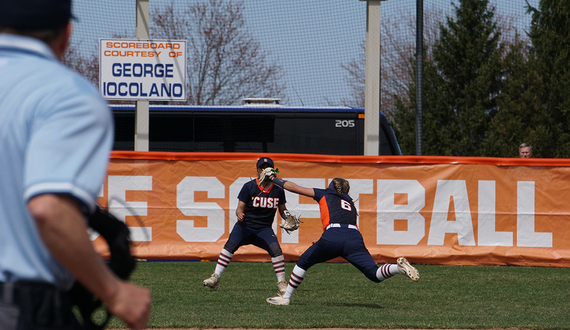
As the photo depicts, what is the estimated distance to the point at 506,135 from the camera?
3009 centimetres

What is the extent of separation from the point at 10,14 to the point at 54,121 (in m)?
0.29

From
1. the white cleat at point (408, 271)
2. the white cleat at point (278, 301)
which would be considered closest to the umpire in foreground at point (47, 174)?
the white cleat at point (408, 271)

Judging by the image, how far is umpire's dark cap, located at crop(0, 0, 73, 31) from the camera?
1505 millimetres

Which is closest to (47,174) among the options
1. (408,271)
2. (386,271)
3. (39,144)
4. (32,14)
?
(39,144)

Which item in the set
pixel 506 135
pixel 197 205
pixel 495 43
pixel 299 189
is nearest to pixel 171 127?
pixel 197 205

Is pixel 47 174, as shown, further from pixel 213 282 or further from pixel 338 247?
pixel 213 282

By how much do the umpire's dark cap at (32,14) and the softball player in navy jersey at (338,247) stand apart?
259 inches

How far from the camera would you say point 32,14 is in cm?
151

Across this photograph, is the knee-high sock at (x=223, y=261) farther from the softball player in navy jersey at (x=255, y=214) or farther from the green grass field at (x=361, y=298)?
the green grass field at (x=361, y=298)

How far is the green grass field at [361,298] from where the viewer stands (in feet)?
22.5

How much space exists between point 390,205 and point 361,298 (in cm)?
388

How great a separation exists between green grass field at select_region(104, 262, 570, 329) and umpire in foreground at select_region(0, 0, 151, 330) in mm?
5094

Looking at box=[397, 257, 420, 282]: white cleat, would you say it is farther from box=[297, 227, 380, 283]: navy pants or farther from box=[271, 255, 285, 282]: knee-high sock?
box=[271, 255, 285, 282]: knee-high sock

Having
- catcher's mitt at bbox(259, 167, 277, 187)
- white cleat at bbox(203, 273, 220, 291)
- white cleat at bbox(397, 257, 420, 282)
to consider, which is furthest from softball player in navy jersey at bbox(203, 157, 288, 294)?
white cleat at bbox(397, 257, 420, 282)
